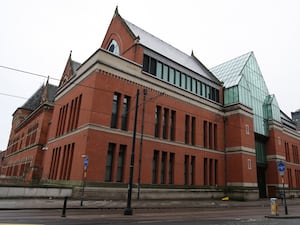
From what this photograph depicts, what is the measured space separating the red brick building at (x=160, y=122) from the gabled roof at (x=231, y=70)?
241mm

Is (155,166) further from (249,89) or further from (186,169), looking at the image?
(249,89)

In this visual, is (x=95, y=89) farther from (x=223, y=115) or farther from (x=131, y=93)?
(x=223, y=115)

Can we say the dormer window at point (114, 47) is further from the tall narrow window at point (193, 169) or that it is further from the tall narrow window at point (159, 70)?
the tall narrow window at point (193, 169)

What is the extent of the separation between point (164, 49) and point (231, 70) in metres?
13.9

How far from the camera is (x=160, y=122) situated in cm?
2830

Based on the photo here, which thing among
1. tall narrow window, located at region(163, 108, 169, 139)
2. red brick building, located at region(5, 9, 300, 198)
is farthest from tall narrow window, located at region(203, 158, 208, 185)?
tall narrow window, located at region(163, 108, 169, 139)

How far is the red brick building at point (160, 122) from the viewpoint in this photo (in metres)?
23.6

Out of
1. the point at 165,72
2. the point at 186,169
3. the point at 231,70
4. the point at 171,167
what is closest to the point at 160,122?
the point at 171,167

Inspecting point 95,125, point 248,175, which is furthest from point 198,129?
point 95,125

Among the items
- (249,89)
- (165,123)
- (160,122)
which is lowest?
(160,122)

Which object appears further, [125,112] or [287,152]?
[287,152]

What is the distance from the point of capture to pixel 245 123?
120ft

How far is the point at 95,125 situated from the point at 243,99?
25179mm

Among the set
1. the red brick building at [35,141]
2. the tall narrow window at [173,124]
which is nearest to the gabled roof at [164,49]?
the tall narrow window at [173,124]
